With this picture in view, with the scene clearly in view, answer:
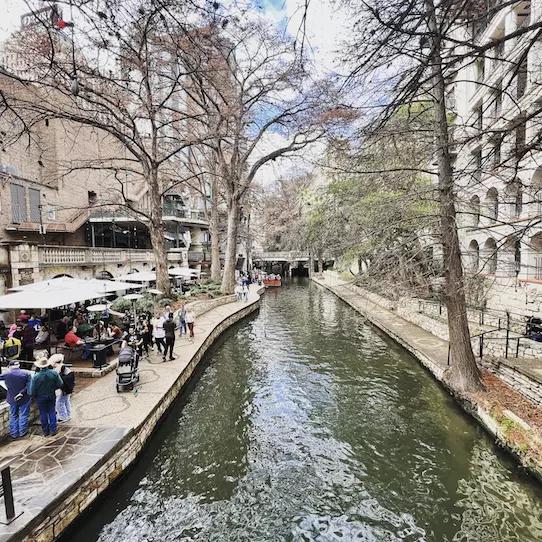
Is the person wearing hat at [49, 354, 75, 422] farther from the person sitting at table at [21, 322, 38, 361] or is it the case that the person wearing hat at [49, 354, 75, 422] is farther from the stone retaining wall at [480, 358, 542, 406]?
the stone retaining wall at [480, 358, 542, 406]

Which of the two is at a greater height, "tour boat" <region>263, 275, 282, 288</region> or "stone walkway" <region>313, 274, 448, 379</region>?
"tour boat" <region>263, 275, 282, 288</region>

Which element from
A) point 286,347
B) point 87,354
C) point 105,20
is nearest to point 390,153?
point 286,347

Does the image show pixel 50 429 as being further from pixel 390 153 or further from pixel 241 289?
pixel 241 289

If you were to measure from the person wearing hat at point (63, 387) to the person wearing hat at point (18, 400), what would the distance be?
1.64 feet

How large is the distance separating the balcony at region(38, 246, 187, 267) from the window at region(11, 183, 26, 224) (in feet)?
9.59

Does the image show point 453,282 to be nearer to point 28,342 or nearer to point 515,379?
point 515,379

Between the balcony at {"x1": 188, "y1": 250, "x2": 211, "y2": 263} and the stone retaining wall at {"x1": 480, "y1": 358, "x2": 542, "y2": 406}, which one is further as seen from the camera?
the balcony at {"x1": 188, "y1": 250, "x2": 211, "y2": 263}

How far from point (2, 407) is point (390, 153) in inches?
464

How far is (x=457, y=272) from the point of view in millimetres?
8406

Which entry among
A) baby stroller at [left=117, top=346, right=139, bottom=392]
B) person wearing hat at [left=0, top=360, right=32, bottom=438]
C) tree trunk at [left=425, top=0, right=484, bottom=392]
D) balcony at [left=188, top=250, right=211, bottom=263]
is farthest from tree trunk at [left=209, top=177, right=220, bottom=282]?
person wearing hat at [left=0, top=360, right=32, bottom=438]

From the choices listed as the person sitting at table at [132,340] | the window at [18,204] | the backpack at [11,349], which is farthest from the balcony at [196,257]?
the backpack at [11,349]

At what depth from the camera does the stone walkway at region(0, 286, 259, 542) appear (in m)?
Result: 4.28

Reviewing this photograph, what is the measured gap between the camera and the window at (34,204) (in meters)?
17.4

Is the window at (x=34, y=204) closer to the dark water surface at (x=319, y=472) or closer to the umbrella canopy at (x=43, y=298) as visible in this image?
the umbrella canopy at (x=43, y=298)
